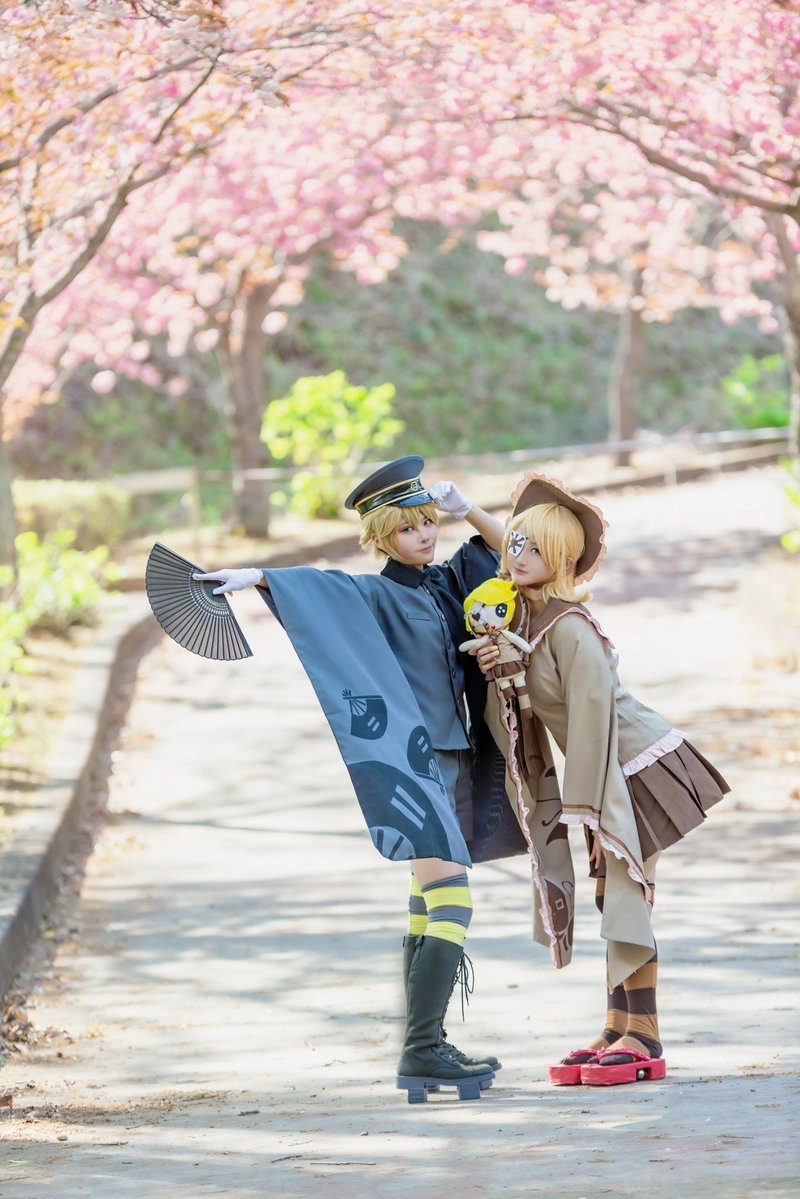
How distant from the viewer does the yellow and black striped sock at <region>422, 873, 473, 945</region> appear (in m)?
4.15

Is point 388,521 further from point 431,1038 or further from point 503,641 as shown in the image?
point 431,1038

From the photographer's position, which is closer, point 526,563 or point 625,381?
point 526,563

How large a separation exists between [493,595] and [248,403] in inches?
457

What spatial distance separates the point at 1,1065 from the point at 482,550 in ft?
6.81

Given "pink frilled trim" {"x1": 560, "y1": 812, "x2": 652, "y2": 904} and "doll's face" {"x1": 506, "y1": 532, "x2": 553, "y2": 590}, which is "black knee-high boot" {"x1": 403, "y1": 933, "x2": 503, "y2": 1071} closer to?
"pink frilled trim" {"x1": 560, "y1": 812, "x2": 652, "y2": 904}

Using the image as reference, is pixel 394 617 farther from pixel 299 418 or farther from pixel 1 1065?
pixel 299 418

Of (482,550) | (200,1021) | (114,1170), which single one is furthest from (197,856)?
(114,1170)

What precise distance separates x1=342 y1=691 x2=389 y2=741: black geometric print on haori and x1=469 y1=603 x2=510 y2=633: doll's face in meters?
0.33

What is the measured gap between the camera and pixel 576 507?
435 centimetres

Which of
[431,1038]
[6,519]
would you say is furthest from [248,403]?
[431,1038]

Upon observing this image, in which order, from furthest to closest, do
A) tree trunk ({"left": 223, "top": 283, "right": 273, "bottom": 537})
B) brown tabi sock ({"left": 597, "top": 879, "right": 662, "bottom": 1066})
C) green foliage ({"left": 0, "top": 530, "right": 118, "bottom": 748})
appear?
tree trunk ({"left": 223, "top": 283, "right": 273, "bottom": 537}), green foliage ({"left": 0, "top": 530, "right": 118, "bottom": 748}), brown tabi sock ({"left": 597, "top": 879, "right": 662, "bottom": 1066})

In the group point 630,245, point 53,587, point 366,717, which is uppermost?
point 366,717

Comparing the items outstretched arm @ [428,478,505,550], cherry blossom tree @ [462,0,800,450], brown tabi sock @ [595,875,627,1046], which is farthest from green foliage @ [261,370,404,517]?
brown tabi sock @ [595,875,627,1046]

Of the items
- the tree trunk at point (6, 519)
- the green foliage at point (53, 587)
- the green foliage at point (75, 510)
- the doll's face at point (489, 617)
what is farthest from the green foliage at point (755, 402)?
the doll's face at point (489, 617)
